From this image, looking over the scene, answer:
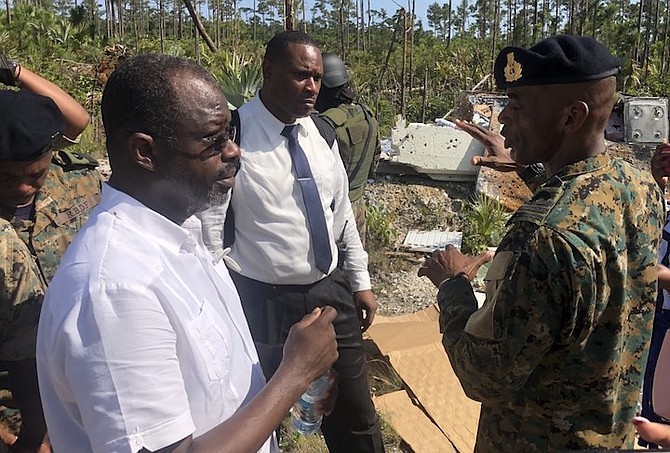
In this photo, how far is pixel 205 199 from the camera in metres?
1.33

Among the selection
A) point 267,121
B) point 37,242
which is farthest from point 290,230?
Result: point 37,242

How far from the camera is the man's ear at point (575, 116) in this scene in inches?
60.4

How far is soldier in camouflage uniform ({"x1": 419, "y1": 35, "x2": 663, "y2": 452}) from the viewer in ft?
4.75

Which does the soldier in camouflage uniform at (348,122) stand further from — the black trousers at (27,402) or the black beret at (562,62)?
the black trousers at (27,402)

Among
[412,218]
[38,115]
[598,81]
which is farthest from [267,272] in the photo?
[412,218]

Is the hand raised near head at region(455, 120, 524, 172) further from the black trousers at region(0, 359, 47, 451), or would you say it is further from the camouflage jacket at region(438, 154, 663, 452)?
the black trousers at region(0, 359, 47, 451)

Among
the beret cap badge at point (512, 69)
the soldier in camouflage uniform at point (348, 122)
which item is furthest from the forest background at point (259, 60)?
the beret cap badge at point (512, 69)

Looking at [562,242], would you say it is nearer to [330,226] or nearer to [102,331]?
[102,331]

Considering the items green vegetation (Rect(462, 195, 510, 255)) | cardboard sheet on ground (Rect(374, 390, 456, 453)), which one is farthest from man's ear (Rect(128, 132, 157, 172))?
green vegetation (Rect(462, 195, 510, 255))

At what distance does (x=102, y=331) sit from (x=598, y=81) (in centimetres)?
125

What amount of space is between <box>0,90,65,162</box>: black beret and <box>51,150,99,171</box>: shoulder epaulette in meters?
0.42

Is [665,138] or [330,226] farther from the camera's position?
[665,138]

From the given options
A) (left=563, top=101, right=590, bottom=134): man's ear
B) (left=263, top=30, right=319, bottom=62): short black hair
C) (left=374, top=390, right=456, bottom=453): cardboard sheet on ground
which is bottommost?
(left=374, top=390, right=456, bottom=453): cardboard sheet on ground

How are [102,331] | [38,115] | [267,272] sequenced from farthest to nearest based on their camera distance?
[267,272] → [38,115] → [102,331]
